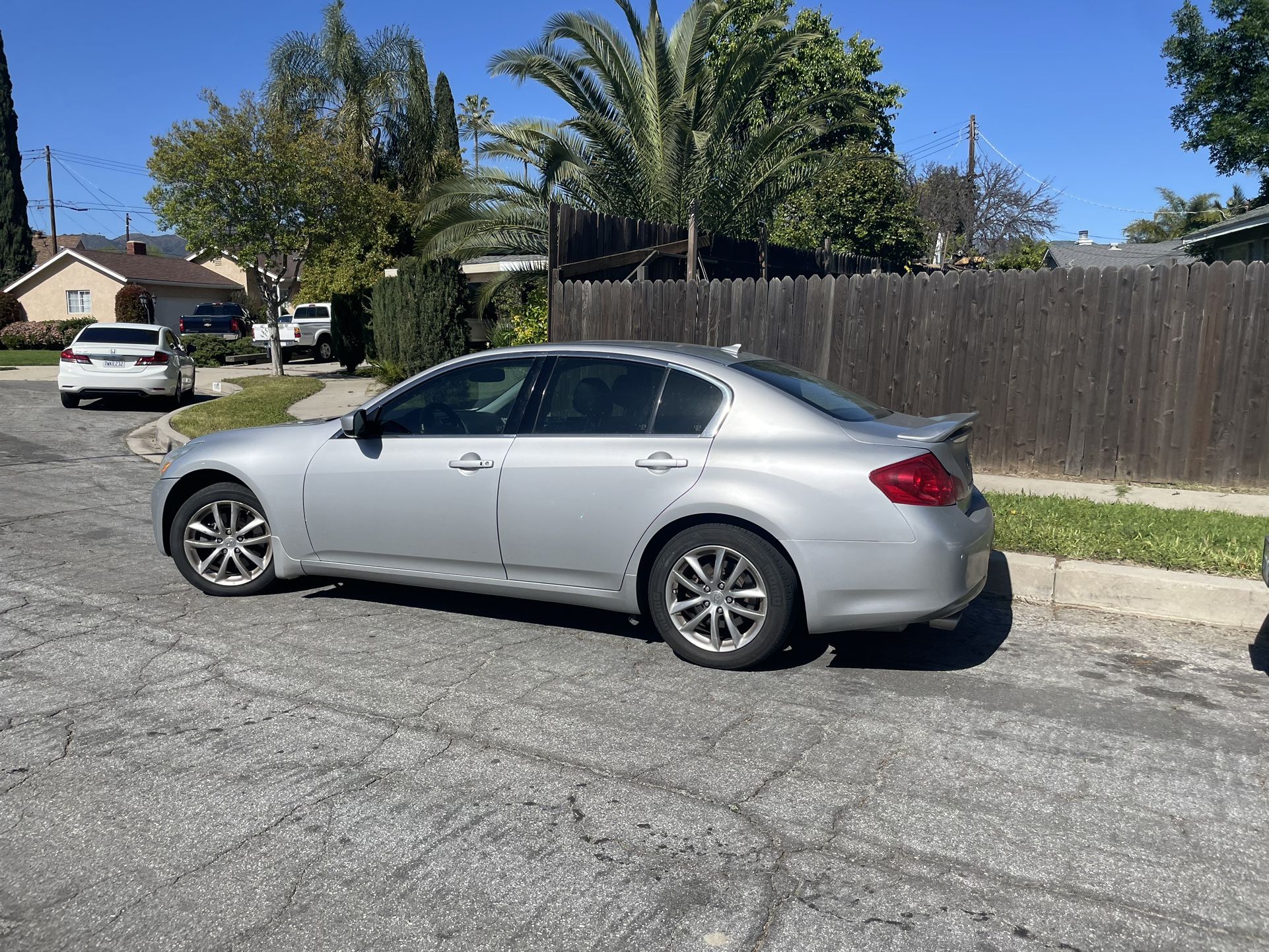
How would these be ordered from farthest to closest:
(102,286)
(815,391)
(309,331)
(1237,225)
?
A: (102,286) → (309,331) → (1237,225) → (815,391)

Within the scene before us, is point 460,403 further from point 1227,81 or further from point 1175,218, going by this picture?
point 1175,218

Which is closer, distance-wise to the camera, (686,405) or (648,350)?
(686,405)

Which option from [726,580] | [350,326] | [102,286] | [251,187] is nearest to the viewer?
[726,580]

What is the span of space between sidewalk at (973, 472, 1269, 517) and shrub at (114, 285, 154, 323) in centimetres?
3854

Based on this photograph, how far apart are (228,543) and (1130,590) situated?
5.20 m

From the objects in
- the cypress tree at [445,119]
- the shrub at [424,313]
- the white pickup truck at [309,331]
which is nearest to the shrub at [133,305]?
the white pickup truck at [309,331]

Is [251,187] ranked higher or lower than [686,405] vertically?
higher

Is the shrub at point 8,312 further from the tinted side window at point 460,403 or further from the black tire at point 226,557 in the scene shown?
the tinted side window at point 460,403

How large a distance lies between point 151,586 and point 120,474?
16.7ft

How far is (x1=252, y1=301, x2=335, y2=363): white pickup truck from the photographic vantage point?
3434 cm

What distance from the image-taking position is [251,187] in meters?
22.6

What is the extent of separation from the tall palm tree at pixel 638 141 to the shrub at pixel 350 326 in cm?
926

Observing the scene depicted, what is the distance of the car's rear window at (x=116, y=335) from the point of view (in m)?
17.4

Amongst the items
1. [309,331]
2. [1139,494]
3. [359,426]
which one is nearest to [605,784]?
[359,426]
